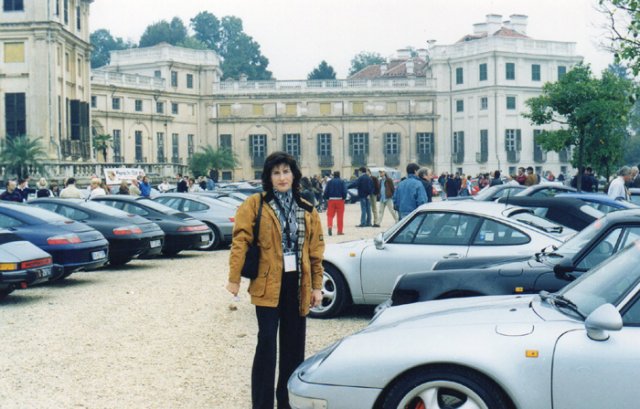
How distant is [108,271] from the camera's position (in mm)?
16328

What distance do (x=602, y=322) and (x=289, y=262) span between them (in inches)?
88.7

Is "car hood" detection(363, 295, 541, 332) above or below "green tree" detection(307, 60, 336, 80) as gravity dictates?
below

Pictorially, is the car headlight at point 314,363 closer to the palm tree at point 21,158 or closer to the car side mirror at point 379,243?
the car side mirror at point 379,243

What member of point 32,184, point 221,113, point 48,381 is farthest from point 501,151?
point 48,381

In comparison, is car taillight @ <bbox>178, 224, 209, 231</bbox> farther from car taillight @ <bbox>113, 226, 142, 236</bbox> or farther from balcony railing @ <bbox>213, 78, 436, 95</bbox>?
balcony railing @ <bbox>213, 78, 436, 95</bbox>

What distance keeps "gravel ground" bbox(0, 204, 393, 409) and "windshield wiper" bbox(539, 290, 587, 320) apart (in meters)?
2.59

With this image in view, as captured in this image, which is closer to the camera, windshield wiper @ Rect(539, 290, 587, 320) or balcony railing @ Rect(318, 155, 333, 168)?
windshield wiper @ Rect(539, 290, 587, 320)

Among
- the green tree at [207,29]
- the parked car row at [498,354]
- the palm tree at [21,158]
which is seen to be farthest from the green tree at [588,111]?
the green tree at [207,29]

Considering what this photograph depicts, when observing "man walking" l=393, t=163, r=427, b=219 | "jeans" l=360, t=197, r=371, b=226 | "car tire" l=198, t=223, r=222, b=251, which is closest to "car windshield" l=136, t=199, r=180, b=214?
"car tire" l=198, t=223, r=222, b=251

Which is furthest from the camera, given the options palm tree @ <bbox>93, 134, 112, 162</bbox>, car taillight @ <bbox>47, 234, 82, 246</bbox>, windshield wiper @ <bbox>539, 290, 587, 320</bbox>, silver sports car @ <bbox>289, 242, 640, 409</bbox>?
palm tree @ <bbox>93, 134, 112, 162</bbox>

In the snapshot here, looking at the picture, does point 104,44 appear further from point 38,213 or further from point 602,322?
point 602,322

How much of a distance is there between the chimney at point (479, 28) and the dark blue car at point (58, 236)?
252 feet

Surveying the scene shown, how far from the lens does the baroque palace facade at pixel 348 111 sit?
7881 cm

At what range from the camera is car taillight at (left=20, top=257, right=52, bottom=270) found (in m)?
11.6
